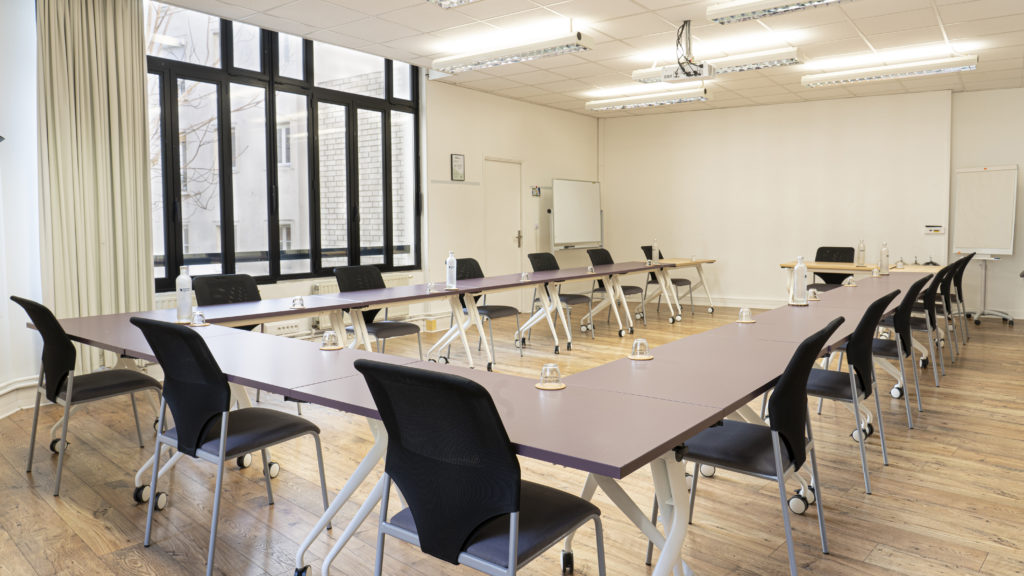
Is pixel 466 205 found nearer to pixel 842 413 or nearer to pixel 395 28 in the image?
pixel 395 28

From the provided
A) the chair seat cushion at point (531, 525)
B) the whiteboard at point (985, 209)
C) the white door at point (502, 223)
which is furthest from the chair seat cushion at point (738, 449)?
the whiteboard at point (985, 209)

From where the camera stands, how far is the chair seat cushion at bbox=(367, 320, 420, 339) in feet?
16.8

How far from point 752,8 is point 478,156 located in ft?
14.7

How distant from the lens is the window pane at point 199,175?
5.97 m

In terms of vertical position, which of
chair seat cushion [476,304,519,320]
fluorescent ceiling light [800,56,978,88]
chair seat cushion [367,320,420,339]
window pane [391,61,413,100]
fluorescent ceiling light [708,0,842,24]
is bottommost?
chair seat cushion [367,320,420,339]

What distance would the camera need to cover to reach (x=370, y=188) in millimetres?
7691

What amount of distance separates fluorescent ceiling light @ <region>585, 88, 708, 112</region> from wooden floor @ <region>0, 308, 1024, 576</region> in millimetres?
4800

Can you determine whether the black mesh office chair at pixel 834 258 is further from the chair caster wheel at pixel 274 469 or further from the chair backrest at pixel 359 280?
the chair caster wheel at pixel 274 469

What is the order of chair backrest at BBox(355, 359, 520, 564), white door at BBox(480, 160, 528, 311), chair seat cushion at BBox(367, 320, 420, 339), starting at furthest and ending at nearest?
white door at BBox(480, 160, 528, 311), chair seat cushion at BBox(367, 320, 420, 339), chair backrest at BBox(355, 359, 520, 564)

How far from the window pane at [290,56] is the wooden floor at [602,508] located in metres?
3.87

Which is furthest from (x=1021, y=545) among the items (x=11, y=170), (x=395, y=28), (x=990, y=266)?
(x=990, y=266)

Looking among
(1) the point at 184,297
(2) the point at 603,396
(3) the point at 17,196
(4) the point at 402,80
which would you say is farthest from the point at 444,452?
(4) the point at 402,80

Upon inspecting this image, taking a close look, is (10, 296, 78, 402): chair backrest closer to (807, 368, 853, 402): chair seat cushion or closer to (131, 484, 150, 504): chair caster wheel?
(131, 484, 150, 504): chair caster wheel

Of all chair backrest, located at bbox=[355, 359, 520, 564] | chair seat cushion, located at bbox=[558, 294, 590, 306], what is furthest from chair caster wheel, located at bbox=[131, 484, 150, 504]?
chair seat cushion, located at bbox=[558, 294, 590, 306]
